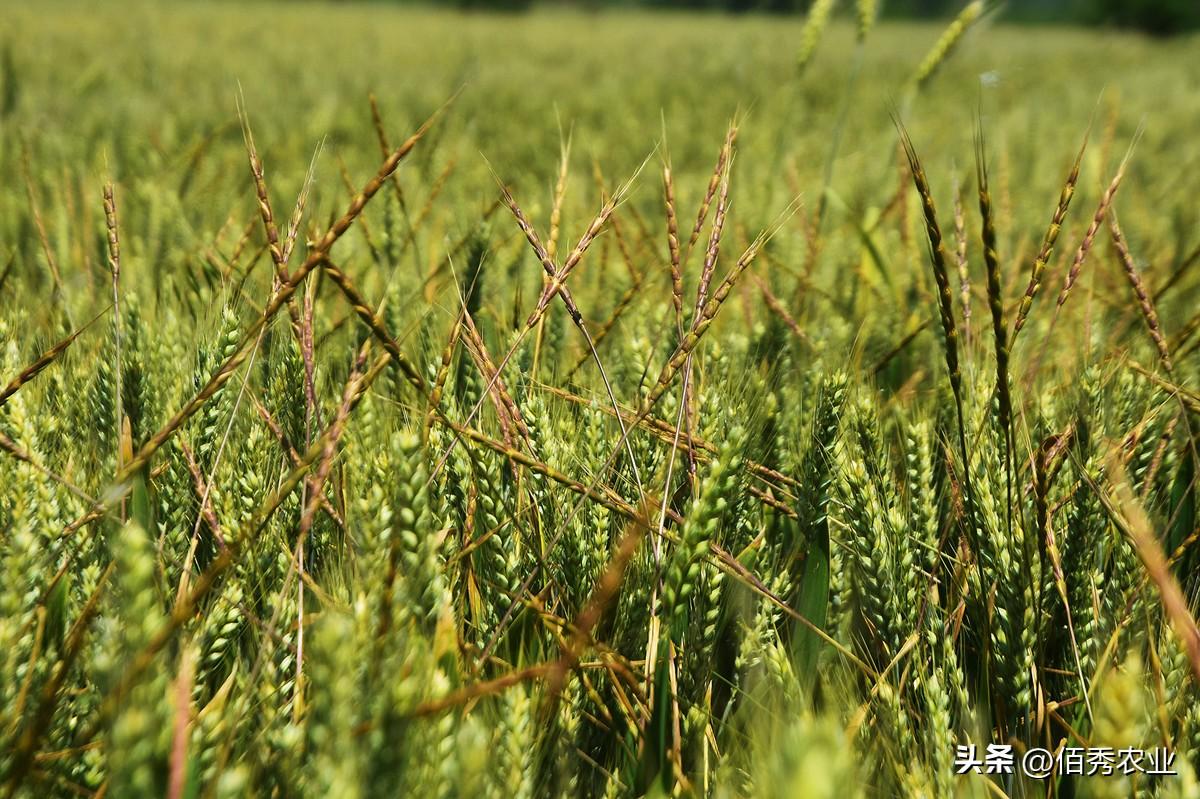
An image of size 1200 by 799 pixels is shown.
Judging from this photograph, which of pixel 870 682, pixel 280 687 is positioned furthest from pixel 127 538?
pixel 870 682

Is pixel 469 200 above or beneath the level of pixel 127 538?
beneath

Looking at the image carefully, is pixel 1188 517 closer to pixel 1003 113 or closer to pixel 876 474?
pixel 876 474

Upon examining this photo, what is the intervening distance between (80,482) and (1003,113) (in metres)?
4.96

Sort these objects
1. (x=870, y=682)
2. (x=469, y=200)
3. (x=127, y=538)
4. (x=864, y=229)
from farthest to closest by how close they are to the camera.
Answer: (x=469, y=200)
(x=864, y=229)
(x=870, y=682)
(x=127, y=538)

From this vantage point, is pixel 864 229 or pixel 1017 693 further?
pixel 864 229

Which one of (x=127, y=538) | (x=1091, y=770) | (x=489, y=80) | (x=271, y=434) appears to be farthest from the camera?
(x=489, y=80)

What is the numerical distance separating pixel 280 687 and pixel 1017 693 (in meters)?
0.52

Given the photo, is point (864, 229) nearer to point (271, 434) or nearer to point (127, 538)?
point (271, 434)

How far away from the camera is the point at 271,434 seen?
716 millimetres

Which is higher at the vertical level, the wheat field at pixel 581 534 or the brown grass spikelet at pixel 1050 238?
the brown grass spikelet at pixel 1050 238

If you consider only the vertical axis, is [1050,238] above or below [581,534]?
above

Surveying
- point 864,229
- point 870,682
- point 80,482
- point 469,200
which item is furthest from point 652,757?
point 469,200

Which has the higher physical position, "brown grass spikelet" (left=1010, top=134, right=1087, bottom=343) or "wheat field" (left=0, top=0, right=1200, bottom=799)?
"brown grass spikelet" (left=1010, top=134, right=1087, bottom=343)

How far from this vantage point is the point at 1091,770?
19.6 inches
